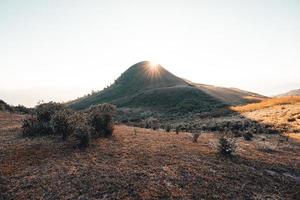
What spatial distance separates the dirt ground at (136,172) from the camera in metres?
10.9

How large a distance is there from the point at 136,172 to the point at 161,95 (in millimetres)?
82318

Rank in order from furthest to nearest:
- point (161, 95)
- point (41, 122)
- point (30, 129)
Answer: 1. point (161, 95)
2. point (41, 122)
3. point (30, 129)

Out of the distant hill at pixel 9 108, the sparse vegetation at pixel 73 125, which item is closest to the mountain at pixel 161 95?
the distant hill at pixel 9 108

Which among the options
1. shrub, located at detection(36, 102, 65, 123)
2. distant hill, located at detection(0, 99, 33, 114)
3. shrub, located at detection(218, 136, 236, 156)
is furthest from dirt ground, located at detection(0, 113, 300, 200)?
distant hill, located at detection(0, 99, 33, 114)

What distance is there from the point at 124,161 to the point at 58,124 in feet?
23.2

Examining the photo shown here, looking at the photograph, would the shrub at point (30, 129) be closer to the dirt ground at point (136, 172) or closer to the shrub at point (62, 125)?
the dirt ground at point (136, 172)

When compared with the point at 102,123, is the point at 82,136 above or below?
below

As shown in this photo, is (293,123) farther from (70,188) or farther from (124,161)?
(70,188)

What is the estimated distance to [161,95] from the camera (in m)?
94.8

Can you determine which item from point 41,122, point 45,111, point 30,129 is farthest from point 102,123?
point 45,111

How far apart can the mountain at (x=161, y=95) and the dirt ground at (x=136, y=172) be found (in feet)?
175

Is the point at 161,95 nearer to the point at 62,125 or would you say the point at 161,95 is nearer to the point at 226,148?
the point at 62,125

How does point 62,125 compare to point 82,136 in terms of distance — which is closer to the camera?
point 82,136

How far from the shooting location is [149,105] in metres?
88.1
